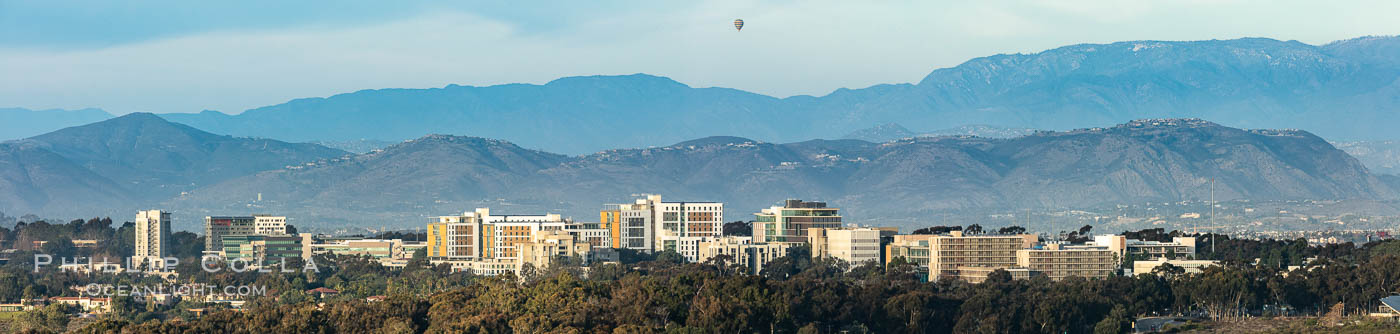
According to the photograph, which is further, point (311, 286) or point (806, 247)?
point (806, 247)

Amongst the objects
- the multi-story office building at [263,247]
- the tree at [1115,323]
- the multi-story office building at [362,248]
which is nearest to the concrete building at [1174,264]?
the tree at [1115,323]

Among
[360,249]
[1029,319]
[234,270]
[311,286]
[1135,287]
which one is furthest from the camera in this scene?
[360,249]

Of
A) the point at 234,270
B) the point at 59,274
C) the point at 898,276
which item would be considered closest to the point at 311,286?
the point at 234,270

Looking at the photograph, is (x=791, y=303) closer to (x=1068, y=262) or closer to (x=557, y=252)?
(x=1068, y=262)

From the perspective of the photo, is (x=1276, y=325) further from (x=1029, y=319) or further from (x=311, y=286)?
(x=311, y=286)

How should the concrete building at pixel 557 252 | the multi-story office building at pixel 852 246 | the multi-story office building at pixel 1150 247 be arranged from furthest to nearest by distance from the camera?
the multi-story office building at pixel 852 246 < the concrete building at pixel 557 252 < the multi-story office building at pixel 1150 247

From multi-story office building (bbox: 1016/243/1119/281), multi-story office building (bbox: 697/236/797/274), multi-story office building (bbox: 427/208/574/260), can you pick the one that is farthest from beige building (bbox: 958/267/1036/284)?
multi-story office building (bbox: 427/208/574/260)

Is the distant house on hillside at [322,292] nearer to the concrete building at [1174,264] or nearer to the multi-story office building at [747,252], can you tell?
the multi-story office building at [747,252]
